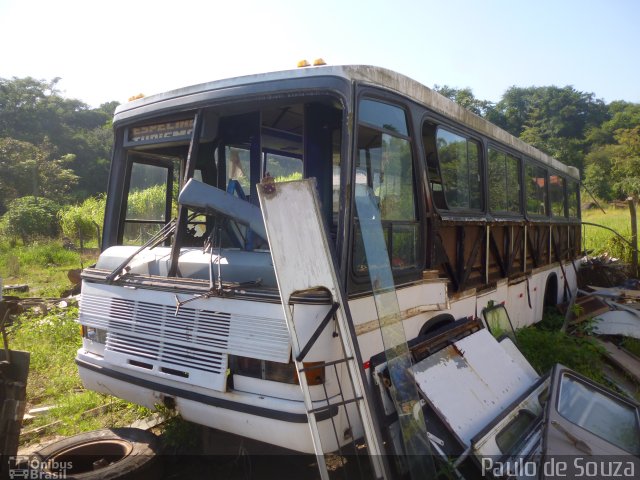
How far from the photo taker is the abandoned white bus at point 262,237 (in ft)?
9.69

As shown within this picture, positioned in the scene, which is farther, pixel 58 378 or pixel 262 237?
pixel 58 378

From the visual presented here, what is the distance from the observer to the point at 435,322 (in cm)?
405

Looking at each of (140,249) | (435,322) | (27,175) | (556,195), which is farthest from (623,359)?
(27,175)

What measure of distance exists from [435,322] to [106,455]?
2.70m

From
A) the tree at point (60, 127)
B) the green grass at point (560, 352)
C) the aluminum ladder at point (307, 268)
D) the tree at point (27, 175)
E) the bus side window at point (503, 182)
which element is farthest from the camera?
the tree at point (60, 127)

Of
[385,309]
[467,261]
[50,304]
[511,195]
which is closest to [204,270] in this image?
[385,309]

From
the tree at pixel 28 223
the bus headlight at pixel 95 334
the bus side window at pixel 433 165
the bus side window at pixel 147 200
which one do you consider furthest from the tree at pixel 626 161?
the bus headlight at pixel 95 334

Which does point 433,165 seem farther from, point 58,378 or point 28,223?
point 28,223

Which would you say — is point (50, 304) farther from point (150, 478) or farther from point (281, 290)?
point (281, 290)

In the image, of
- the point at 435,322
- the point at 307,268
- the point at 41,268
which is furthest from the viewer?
the point at 41,268

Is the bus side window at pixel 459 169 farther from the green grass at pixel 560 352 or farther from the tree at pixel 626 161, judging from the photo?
the tree at pixel 626 161

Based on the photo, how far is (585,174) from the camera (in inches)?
1743

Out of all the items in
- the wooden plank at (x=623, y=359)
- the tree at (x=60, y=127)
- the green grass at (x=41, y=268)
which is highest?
the tree at (x=60, y=127)

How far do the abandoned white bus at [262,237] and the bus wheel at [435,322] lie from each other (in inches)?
0.8
